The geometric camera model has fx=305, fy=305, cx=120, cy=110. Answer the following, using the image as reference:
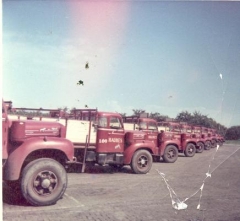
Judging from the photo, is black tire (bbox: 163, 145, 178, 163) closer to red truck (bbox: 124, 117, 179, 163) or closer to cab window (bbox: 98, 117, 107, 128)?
red truck (bbox: 124, 117, 179, 163)

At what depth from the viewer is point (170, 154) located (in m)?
13.6

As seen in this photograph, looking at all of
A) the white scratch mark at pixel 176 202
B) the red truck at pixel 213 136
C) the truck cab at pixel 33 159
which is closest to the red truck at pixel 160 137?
the white scratch mark at pixel 176 202

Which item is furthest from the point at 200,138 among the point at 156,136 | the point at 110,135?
the point at 110,135

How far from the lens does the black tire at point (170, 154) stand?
13.4m

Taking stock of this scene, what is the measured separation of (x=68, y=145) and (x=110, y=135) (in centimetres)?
360

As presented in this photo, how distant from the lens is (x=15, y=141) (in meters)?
5.52

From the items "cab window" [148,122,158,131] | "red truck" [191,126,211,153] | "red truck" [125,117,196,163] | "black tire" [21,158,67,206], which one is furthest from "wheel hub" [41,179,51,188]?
"red truck" [191,126,211,153]

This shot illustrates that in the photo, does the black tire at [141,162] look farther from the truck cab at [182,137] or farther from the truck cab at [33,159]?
the truck cab at [182,137]

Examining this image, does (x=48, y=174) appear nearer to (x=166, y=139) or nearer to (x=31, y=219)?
(x=31, y=219)

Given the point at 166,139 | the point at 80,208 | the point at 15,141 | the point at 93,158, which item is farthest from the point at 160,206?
the point at 166,139

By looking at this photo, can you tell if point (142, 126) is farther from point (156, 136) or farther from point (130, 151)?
point (130, 151)

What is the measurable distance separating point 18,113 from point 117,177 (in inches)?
131

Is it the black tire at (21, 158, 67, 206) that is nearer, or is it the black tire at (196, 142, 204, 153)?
the black tire at (21, 158, 67, 206)

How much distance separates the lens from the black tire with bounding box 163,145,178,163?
13.4m
